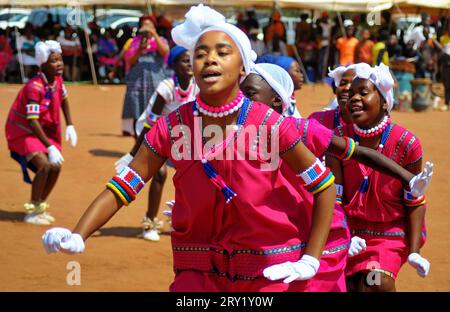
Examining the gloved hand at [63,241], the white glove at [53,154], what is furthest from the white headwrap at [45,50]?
the gloved hand at [63,241]

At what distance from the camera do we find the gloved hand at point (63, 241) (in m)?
3.72

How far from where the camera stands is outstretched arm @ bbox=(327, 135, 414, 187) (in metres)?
4.34

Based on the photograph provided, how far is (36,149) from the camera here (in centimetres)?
959

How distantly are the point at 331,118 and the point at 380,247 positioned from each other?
95cm

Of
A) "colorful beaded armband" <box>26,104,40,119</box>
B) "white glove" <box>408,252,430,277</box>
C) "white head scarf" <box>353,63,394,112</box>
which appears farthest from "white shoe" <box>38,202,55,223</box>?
"white glove" <box>408,252,430,277</box>

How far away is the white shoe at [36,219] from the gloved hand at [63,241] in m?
6.01

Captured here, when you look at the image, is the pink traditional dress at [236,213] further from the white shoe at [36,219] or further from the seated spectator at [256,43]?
the seated spectator at [256,43]

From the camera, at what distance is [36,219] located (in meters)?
9.69

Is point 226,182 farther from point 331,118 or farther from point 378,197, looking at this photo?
point 331,118

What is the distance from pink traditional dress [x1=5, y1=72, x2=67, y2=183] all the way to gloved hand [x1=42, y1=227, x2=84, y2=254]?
5.83 metres

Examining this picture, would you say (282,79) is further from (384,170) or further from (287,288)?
(287,288)

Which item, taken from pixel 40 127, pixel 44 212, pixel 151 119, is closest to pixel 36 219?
pixel 44 212

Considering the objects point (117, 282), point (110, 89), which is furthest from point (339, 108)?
point (110, 89)
